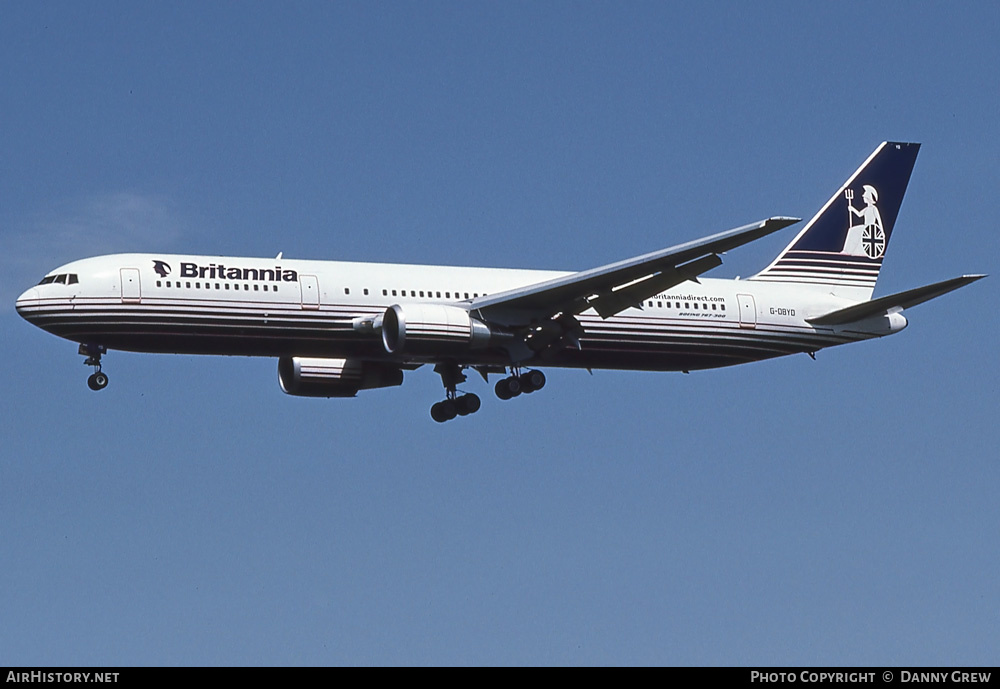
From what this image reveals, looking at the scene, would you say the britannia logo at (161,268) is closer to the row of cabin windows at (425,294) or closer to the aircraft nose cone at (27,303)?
the aircraft nose cone at (27,303)

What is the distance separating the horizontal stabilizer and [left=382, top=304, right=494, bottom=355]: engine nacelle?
12.7m

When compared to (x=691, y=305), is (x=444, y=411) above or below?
below

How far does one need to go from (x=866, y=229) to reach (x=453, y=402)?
16725 mm

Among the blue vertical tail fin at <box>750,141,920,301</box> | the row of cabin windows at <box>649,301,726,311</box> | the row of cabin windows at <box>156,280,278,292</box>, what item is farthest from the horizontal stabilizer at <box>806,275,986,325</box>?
the row of cabin windows at <box>156,280,278,292</box>

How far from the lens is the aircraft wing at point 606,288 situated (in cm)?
4662

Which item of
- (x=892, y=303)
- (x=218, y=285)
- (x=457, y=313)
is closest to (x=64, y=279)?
(x=218, y=285)

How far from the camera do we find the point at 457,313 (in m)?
49.2

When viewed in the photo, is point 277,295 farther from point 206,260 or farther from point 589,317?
point 589,317

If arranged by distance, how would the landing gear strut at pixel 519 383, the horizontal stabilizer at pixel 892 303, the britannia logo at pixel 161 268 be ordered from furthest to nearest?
the landing gear strut at pixel 519 383
the horizontal stabilizer at pixel 892 303
the britannia logo at pixel 161 268

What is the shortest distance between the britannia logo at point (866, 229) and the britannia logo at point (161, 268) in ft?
79.9

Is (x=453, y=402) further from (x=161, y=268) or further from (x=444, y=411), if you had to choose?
(x=161, y=268)

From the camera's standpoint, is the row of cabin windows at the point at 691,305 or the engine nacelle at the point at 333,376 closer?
the row of cabin windows at the point at 691,305

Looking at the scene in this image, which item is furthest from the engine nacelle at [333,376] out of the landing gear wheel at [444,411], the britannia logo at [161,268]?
the britannia logo at [161,268]
